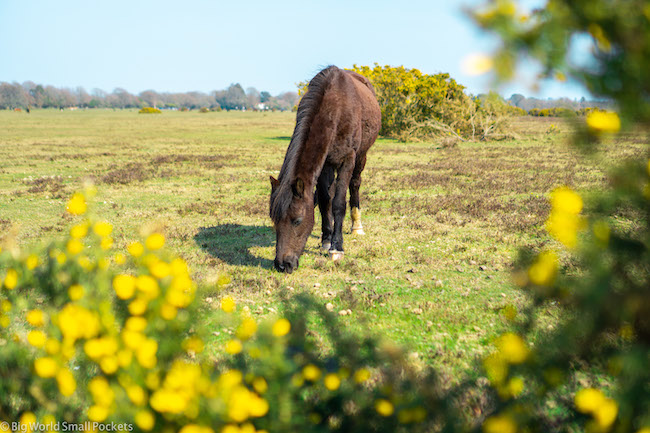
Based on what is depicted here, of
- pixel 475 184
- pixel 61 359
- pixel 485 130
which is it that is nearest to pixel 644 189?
pixel 61 359

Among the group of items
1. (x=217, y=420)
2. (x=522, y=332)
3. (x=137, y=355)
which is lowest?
(x=217, y=420)

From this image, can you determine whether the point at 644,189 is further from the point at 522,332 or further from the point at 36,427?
the point at 36,427

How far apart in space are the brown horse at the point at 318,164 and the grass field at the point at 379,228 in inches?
19.0

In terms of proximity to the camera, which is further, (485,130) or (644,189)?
(485,130)

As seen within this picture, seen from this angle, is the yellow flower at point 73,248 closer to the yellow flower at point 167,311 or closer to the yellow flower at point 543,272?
the yellow flower at point 167,311

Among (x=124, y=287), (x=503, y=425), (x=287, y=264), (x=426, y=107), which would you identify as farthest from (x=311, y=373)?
(x=426, y=107)

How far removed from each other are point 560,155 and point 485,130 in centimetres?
973

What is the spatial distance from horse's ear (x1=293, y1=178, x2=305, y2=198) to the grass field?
116 cm

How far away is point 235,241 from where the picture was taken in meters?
7.82

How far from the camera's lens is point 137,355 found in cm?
163

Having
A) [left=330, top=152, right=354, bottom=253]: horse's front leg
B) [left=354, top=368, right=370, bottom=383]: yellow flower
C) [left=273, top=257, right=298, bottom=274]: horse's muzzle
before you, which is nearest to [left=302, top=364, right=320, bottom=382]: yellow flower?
[left=354, top=368, right=370, bottom=383]: yellow flower

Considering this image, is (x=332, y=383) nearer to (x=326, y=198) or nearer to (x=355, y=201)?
(x=326, y=198)

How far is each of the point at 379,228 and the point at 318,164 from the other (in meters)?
3.06

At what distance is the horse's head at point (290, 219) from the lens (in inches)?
217
